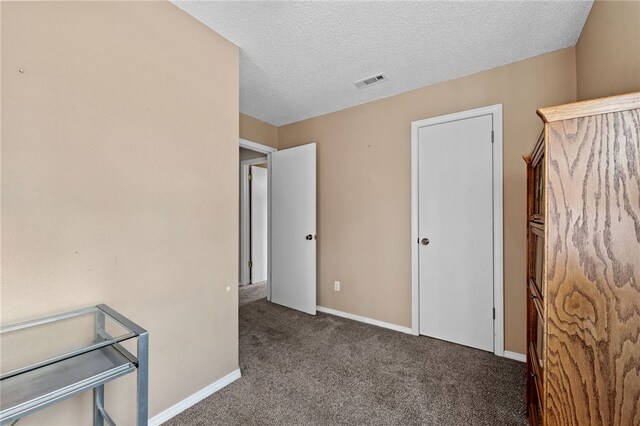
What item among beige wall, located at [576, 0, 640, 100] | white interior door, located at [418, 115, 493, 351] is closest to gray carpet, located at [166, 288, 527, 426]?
white interior door, located at [418, 115, 493, 351]

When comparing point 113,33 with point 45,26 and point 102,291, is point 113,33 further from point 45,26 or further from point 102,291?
point 102,291

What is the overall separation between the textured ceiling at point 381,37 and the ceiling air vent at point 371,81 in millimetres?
59

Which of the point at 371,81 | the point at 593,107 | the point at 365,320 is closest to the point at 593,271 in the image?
the point at 593,107

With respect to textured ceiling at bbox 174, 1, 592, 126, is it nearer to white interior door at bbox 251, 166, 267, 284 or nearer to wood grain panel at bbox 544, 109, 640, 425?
wood grain panel at bbox 544, 109, 640, 425

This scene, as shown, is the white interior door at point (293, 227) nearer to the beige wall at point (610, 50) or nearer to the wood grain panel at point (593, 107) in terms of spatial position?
the beige wall at point (610, 50)

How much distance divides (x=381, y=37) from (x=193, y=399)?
2669 mm

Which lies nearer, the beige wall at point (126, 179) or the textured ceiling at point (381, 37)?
the beige wall at point (126, 179)

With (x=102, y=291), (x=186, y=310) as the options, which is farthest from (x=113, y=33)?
(x=186, y=310)

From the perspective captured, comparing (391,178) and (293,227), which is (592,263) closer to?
(391,178)

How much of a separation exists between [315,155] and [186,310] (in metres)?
2.22

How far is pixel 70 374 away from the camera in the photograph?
1081 mm

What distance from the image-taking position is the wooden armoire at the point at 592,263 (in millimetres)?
833

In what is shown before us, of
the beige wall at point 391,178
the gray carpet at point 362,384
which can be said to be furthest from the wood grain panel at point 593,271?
the beige wall at point 391,178

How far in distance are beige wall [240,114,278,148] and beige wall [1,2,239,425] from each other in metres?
1.43
